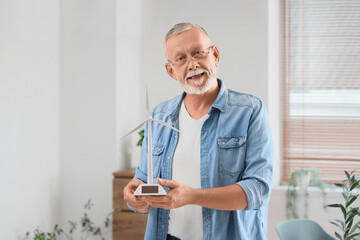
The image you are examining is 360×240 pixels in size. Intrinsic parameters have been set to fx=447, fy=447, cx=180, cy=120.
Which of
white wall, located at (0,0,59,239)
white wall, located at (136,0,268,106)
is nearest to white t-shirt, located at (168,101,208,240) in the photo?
white wall, located at (0,0,59,239)

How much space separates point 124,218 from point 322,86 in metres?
1.96

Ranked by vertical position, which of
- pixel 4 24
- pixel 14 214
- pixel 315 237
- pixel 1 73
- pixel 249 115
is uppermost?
pixel 4 24

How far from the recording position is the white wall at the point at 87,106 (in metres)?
3.29

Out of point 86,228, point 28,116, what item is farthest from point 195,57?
point 86,228

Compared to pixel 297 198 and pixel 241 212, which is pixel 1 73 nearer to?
pixel 241 212

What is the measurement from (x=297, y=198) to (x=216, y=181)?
2317 mm

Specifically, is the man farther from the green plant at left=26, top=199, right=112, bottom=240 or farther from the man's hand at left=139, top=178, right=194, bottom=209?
the green plant at left=26, top=199, right=112, bottom=240

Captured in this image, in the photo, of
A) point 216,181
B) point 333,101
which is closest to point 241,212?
point 216,181

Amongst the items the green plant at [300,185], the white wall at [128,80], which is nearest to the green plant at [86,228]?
the white wall at [128,80]

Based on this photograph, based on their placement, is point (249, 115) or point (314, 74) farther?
point (314, 74)

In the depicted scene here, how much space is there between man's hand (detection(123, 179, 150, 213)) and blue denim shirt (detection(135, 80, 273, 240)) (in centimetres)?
6

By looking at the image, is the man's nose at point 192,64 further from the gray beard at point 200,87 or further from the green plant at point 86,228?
the green plant at point 86,228

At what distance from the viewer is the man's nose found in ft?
4.86

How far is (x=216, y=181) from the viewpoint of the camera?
1.44 meters
